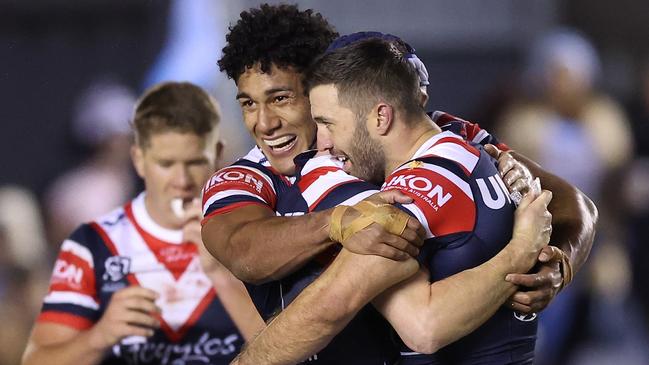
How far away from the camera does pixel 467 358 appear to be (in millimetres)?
4184

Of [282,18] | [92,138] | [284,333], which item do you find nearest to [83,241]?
[282,18]

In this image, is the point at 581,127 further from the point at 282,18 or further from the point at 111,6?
the point at 282,18

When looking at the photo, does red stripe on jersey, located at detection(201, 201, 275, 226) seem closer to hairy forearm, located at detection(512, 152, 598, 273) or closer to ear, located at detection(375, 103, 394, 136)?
ear, located at detection(375, 103, 394, 136)

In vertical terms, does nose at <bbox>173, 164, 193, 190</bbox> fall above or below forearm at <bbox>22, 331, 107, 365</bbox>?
above

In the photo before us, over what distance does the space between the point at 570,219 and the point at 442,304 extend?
3.18 ft

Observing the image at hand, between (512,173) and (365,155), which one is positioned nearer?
(365,155)

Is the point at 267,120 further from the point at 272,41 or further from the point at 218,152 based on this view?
the point at 218,152

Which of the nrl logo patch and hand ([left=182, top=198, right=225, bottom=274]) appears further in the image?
the nrl logo patch

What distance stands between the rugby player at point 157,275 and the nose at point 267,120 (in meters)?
0.94

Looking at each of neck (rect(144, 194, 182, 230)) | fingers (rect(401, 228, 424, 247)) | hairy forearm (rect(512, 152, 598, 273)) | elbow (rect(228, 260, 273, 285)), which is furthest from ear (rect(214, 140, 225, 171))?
fingers (rect(401, 228, 424, 247))

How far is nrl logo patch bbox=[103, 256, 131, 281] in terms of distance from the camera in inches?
221

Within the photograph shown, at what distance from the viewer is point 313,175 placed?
4.24 metres

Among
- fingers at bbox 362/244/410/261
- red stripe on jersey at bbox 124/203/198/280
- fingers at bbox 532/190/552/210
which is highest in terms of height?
fingers at bbox 362/244/410/261

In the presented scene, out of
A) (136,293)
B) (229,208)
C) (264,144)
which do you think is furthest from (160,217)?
(229,208)
